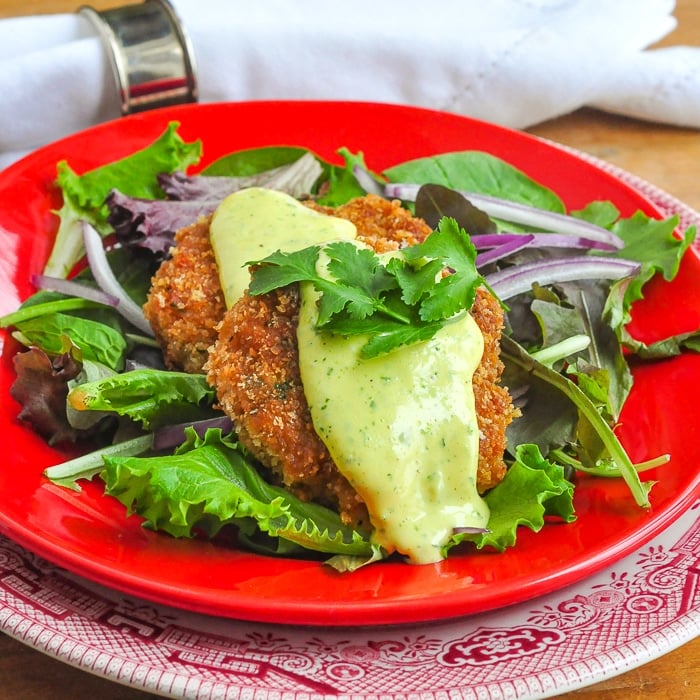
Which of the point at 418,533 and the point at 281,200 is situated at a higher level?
the point at 281,200

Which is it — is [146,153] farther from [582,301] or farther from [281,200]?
[582,301]

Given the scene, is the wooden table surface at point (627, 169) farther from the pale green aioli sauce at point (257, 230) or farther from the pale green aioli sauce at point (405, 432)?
the pale green aioli sauce at point (257, 230)

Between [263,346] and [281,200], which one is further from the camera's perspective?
[281,200]

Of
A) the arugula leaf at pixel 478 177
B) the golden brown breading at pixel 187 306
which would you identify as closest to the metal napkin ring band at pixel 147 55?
the arugula leaf at pixel 478 177

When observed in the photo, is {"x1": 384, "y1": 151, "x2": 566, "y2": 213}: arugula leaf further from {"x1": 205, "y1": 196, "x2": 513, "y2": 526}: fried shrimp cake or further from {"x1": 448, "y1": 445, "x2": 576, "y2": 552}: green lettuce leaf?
{"x1": 448, "y1": 445, "x2": 576, "y2": 552}: green lettuce leaf

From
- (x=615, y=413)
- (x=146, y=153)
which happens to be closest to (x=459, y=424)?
(x=615, y=413)

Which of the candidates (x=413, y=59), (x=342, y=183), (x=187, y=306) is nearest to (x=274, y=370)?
(x=187, y=306)
